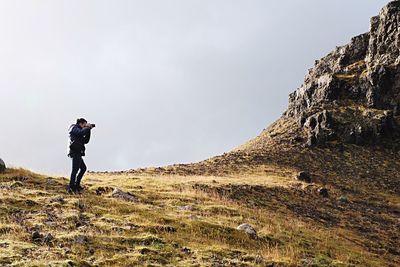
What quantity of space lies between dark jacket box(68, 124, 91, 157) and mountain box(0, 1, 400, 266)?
2146mm

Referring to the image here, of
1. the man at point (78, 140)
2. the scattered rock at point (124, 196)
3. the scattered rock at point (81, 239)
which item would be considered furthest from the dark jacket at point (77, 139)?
the scattered rock at point (81, 239)

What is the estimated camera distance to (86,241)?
47.9 feet

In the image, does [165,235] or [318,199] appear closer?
[165,235]

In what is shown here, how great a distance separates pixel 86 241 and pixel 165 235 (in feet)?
10.1

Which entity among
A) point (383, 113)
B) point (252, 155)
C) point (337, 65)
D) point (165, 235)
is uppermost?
point (337, 65)

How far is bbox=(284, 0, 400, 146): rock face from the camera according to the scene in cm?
6481

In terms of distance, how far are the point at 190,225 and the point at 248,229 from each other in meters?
2.46

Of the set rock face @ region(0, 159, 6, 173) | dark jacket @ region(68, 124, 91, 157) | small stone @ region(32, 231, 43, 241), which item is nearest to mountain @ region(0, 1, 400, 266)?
small stone @ region(32, 231, 43, 241)

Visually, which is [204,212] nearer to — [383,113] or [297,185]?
[297,185]

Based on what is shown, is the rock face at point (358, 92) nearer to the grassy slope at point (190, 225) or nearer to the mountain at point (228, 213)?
the mountain at point (228, 213)

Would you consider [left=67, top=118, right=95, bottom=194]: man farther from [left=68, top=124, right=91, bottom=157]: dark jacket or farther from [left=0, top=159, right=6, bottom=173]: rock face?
[left=0, top=159, right=6, bottom=173]: rock face

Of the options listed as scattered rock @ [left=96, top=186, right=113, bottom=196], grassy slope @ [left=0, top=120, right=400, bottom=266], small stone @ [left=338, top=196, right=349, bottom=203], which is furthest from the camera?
small stone @ [left=338, top=196, right=349, bottom=203]

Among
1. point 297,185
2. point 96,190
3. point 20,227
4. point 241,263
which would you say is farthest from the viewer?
point 297,185

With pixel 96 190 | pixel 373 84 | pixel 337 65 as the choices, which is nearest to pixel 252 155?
pixel 373 84
